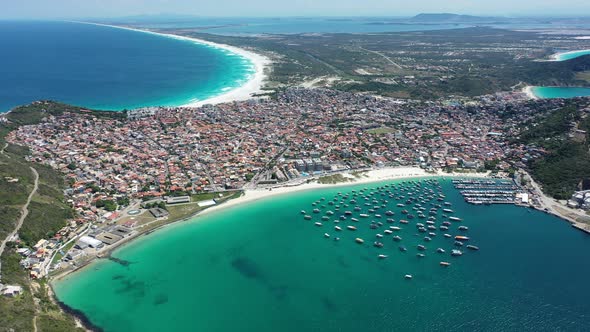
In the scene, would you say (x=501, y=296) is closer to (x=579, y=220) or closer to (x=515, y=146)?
(x=579, y=220)

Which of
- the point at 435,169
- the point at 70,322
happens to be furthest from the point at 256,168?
the point at 70,322

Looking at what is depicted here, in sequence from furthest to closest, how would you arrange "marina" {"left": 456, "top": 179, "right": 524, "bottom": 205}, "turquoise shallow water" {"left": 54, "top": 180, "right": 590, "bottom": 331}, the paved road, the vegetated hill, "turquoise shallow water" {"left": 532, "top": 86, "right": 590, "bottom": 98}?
"turquoise shallow water" {"left": 532, "top": 86, "right": 590, "bottom": 98} → "marina" {"left": 456, "top": 179, "right": 524, "bottom": 205} → the paved road → "turquoise shallow water" {"left": 54, "top": 180, "right": 590, "bottom": 331} → the vegetated hill

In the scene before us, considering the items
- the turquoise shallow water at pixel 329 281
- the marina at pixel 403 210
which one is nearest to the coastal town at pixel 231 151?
the marina at pixel 403 210

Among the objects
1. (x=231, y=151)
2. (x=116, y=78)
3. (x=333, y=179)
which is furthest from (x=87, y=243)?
(x=116, y=78)

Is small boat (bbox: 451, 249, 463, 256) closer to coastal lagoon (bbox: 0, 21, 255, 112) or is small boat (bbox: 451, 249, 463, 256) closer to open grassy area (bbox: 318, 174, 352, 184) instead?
open grassy area (bbox: 318, 174, 352, 184)

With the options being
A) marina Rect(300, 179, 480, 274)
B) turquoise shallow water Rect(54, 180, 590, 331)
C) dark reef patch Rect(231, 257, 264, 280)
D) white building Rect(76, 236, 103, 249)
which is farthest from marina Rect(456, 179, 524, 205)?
white building Rect(76, 236, 103, 249)

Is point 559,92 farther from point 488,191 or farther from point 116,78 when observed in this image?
point 116,78
